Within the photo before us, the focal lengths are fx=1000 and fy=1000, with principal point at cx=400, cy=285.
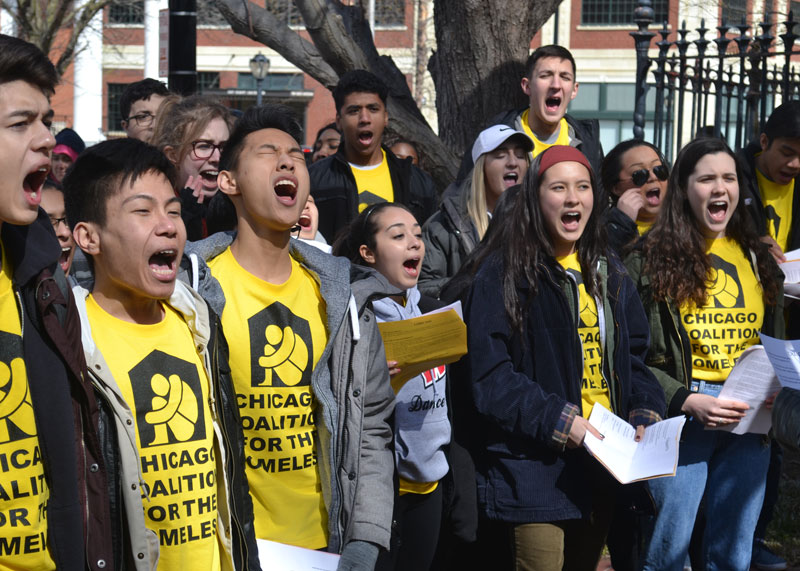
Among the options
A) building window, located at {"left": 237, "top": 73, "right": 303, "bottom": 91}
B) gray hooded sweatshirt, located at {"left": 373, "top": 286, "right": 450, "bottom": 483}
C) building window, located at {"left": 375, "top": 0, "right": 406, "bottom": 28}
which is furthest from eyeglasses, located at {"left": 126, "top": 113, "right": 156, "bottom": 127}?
building window, located at {"left": 237, "top": 73, "right": 303, "bottom": 91}

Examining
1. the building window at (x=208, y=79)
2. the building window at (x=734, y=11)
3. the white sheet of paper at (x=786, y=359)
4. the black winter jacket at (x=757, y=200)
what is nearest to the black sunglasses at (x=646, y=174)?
the black winter jacket at (x=757, y=200)

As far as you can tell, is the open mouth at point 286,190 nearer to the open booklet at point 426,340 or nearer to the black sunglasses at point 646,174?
the open booklet at point 426,340

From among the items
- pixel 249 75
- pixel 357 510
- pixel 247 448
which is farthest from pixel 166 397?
pixel 249 75

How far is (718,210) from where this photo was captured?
436cm

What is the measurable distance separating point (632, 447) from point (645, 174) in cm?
183

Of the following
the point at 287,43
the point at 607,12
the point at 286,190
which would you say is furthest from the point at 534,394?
the point at 607,12

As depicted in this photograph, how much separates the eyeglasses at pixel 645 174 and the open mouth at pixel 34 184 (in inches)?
132

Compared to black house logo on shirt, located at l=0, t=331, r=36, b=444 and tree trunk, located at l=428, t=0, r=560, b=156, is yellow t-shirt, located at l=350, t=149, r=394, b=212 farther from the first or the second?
black house logo on shirt, located at l=0, t=331, r=36, b=444

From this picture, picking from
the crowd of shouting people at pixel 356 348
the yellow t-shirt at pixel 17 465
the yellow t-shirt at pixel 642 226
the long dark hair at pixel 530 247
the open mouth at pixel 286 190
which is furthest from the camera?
the yellow t-shirt at pixel 642 226

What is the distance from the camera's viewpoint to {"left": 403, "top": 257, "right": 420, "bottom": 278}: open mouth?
4184mm

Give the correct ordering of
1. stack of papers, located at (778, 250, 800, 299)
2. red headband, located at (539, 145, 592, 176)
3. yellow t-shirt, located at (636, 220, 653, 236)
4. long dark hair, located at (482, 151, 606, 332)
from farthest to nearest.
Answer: yellow t-shirt, located at (636, 220, 653, 236) < stack of papers, located at (778, 250, 800, 299) < red headband, located at (539, 145, 592, 176) < long dark hair, located at (482, 151, 606, 332)

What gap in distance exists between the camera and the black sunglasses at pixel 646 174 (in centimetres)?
502

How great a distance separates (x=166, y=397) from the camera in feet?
8.66

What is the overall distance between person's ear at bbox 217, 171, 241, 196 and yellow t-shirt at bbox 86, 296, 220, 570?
0.65 meters
